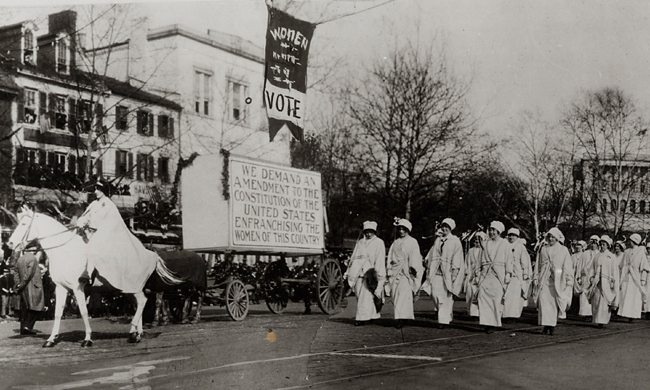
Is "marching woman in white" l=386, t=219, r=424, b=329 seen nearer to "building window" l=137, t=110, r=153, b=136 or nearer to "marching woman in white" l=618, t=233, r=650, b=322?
"marching woman in white" l=618, t=233, r=650, b=322

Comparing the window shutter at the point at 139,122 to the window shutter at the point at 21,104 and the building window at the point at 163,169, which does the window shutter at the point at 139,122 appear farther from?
the window shutter at the point at 21,104

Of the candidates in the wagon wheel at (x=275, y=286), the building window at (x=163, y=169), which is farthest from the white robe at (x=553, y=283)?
the building window at (x=163, y=169)

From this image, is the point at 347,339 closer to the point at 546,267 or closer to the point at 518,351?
the point at 518,351

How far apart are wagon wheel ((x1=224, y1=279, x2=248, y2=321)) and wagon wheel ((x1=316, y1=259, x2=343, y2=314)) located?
1.72m

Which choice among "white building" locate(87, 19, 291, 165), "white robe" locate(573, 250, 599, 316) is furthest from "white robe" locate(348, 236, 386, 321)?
"white building" locate(87, 19, 291, 165)

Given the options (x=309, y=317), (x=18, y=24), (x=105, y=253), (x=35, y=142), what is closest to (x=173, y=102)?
(x=18, y=24)

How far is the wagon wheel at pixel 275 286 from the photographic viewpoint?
680 inches

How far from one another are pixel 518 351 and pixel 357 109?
1680cm

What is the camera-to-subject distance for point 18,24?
70.5 feet

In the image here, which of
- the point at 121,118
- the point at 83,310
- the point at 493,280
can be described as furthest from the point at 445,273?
the point at 121,118

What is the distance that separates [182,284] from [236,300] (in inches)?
61.7

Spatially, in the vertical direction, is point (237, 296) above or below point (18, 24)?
below

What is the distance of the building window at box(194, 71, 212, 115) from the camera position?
85.1ft

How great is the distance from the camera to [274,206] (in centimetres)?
1638
